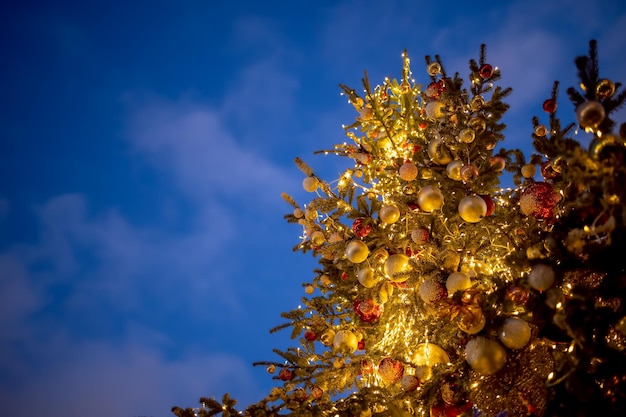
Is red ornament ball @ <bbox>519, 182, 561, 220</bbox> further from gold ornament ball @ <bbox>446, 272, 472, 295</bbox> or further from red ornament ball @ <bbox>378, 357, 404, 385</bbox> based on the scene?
red ornament ball @ <bbox>378, 357, 404, 385</bbox>

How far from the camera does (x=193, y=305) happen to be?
53406mm

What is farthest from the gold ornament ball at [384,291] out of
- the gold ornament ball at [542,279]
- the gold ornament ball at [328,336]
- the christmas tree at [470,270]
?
the gold ornament ball at [542,279]

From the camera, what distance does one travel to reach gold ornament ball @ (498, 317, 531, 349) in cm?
152

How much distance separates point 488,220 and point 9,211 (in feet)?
126

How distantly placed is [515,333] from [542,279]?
274mm

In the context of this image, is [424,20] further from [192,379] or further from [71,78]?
[192,379]

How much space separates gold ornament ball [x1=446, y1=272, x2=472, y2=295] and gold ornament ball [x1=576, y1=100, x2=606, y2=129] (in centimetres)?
82

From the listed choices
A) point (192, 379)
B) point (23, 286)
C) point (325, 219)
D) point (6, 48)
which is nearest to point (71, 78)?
point (6, 48)

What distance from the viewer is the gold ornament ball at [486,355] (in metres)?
1.52

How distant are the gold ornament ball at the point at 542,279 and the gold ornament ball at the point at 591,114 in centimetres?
56

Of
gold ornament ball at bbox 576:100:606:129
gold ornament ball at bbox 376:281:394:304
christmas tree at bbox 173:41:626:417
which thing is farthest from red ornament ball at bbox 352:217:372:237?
gold ornament ball at bbox 576:100:606:129

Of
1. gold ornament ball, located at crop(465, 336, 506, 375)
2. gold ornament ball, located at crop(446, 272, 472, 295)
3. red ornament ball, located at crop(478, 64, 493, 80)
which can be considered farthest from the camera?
red ornament ball, located at crop(478, 64, 493, 80)

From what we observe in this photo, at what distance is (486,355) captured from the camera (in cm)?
152

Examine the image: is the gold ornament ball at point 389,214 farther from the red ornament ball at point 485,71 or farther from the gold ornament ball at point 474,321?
the red ornament ball at point 485,71
